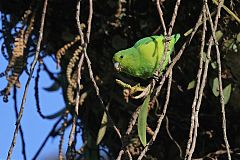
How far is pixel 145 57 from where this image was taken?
912mm

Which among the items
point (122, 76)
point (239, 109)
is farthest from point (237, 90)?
point (122, 76)

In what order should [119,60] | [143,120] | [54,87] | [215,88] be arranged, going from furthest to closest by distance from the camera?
[54,87] < [215,88] < [119,60] < [143,120]

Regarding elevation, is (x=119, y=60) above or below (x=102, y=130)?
above

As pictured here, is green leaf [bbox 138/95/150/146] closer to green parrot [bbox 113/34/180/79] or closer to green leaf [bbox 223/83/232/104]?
green parrot [bbox 113/34/180/79]

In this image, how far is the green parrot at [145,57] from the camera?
35.7 inches

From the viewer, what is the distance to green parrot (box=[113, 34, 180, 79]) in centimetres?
91

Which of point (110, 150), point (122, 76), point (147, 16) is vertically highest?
point (147, 16)

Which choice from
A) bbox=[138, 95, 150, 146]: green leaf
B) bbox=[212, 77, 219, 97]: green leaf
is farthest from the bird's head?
bbox=[212, 77, 219, 97]: green leaf

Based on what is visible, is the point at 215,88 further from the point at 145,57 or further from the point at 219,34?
the point at 145,57

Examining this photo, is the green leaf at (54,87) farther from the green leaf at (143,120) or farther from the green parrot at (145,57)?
the green leaf at (143,120)

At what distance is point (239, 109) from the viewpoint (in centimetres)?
117

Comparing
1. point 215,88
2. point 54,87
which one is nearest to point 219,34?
point 215,88

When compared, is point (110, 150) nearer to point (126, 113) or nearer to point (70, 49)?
point (126, 113)

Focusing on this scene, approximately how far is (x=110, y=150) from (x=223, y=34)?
1.21ft
